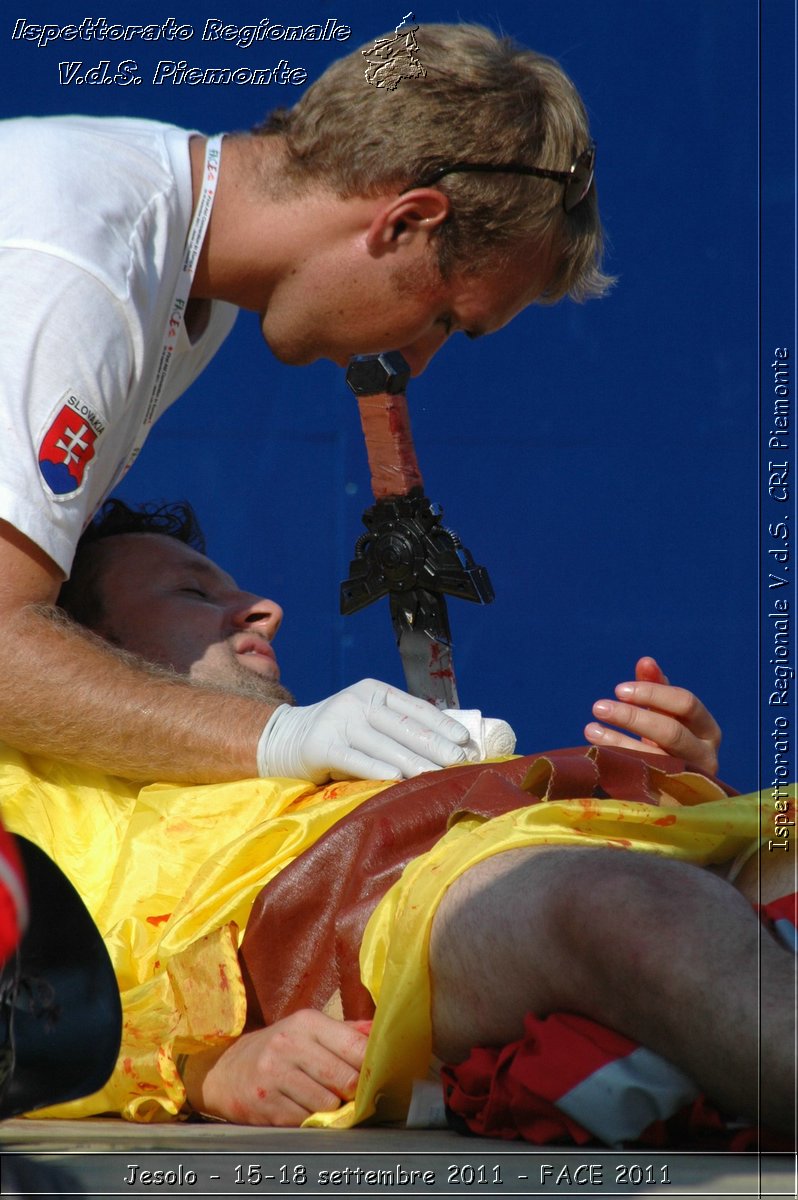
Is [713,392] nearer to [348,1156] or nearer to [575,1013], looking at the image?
[575,1013]

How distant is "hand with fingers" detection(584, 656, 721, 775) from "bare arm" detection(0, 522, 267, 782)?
41 centimetres

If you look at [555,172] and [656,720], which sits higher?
[555,172]

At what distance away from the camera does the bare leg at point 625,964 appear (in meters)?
0.92

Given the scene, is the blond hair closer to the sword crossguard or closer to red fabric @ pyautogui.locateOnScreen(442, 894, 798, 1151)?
the sword crossguard

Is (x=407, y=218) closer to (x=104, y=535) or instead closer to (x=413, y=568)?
(x=413, y=568)

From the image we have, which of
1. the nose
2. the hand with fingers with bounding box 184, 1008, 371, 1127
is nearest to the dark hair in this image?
the nose

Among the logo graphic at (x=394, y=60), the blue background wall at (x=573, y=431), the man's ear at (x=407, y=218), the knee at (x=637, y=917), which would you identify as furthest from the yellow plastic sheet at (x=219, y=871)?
the blue background wall at (x=573, y=431)

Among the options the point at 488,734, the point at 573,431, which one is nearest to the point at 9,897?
the point at 488,734

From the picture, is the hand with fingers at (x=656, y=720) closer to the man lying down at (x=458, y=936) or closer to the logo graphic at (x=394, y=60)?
the man lying down at (x=458, y=936)

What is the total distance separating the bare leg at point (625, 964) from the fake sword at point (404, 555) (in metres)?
0.76

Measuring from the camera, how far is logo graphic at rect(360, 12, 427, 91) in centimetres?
Result: 193

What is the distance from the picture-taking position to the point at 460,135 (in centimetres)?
190

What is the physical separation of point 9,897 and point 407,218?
1.44 metres

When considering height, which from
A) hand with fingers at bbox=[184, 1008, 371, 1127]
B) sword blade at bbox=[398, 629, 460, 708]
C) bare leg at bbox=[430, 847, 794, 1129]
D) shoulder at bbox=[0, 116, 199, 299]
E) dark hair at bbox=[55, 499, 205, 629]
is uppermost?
shoulder at bbox=[0, 116, 199, 299]
